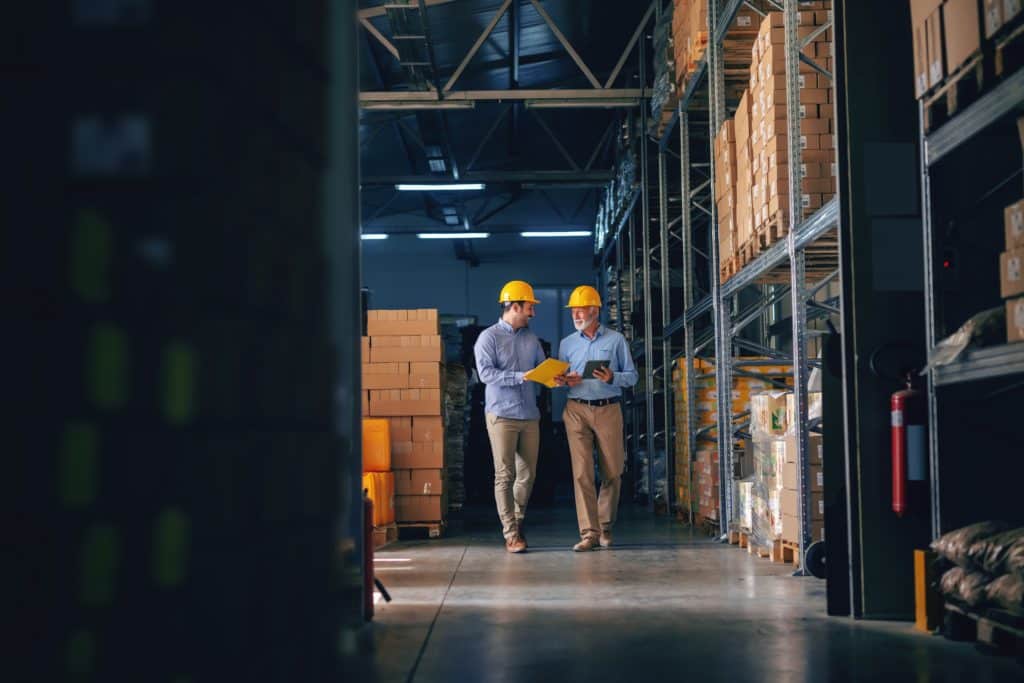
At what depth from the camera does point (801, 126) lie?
7066 millimetres

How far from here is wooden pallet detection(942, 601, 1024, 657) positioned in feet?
12.6

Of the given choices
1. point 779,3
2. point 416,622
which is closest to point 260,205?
point 416,622

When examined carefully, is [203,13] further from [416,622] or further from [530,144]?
[530,144]

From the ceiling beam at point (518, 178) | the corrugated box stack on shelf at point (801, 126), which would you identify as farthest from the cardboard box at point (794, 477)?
the ceiling beam at point (518, 178)

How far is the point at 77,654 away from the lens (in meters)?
0.99

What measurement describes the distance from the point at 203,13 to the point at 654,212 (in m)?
13.2

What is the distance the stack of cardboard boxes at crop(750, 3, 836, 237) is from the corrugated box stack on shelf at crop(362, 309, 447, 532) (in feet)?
12.8

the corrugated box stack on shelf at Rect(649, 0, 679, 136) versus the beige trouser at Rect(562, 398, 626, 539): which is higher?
the corrugated box stack on shelf at Rect(649, 0, 679, 136)

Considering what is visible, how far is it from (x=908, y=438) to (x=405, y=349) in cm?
633

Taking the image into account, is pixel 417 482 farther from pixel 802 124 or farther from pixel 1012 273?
pixel 1012 273

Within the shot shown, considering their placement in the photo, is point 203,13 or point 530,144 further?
point 530,144

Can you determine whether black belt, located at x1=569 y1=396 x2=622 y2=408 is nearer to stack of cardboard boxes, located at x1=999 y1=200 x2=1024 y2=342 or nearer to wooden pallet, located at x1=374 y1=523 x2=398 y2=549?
wooden pallet, located at x1=374 y1=523 x2=398 y2=549

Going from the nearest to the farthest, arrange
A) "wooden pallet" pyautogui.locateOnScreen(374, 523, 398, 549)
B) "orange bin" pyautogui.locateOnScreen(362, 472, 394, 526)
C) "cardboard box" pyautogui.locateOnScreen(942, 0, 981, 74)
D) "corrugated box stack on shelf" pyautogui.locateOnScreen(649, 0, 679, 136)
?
"cardboard box" pyautogui.locateOnScreen(942, 0, 981, 74)
"orange bin" pyautogui.locateOnScreen(362, 472, 394, 526)
"wooden pallet" pyautogui.locateOnScreen(374, 523, 398, 549)
"corrugated box stack on shelf" pyautogui.locateOnScreen(649, 0, 679, 136)

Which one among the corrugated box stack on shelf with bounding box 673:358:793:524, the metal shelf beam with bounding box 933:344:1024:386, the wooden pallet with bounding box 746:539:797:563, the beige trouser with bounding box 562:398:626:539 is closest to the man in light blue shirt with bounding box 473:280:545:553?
the beige trouser with bounding box 562:398:626:539
